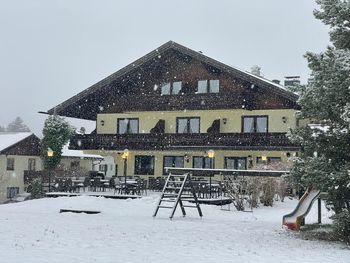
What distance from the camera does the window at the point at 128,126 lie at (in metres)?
Result: 35.5

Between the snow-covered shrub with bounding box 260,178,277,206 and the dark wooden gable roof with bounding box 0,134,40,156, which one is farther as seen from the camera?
the dark wooden gable roof with bounding box 0,134,40,156

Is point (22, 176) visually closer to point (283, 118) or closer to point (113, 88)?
point (113, 88)

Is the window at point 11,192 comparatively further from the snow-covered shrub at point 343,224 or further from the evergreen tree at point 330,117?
the snow-covered shrub at point 343,224

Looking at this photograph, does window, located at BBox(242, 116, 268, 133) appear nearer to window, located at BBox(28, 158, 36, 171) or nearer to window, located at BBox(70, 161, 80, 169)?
window, located at BBox(70, 161, 80, 169)

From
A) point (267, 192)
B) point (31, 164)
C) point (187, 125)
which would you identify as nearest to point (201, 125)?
point (187, 125)

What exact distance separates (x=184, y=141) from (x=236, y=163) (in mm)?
3525

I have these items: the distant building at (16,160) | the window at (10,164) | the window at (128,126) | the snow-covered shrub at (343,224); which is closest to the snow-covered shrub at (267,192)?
the snow-covered shrub at (343,224)

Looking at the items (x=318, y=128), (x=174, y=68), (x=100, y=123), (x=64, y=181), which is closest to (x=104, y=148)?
(x=100, y=123)

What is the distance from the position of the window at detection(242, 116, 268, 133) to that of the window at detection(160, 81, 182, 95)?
15.6 feet

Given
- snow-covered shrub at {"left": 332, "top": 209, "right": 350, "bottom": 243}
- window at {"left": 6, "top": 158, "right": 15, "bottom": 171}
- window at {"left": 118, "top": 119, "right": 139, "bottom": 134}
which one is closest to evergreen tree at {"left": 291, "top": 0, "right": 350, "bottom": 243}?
snow-covered shrub at {"left": 332, "top": 209, "right": 350, "bottom": 243}

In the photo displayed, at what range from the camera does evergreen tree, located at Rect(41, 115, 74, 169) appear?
122 ft

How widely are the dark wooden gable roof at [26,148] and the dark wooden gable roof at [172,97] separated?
695 cm

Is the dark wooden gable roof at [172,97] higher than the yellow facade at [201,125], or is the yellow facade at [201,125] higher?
the dark wooden gable roof at [172,97]

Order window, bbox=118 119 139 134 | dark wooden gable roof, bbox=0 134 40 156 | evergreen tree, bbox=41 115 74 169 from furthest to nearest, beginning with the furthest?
dark wooden gable roof, bbox=0 134 40 156, evergreen tree, bbox=41 115 74 169, window, bbox=118 119 139 134
